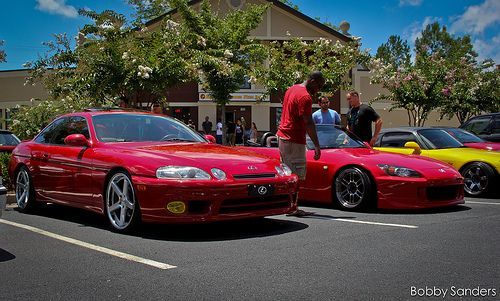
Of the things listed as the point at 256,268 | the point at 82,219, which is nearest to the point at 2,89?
the point at 82,219

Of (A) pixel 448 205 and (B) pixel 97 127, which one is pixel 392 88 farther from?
(B) pixel 97 127

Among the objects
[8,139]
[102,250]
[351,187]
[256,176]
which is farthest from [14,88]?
[102,250]

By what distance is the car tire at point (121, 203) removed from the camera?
18.8ft

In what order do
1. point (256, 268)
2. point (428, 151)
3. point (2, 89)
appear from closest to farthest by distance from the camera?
1. point (256, 268)
2. point (428, 151)
3. point (2, 89)

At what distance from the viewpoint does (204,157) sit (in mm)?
5766

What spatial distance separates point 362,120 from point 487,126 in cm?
558

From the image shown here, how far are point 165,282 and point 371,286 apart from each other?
1387 millimetres

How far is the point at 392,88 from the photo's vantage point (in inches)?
922

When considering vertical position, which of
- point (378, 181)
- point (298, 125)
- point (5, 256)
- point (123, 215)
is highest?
point (298, 125)

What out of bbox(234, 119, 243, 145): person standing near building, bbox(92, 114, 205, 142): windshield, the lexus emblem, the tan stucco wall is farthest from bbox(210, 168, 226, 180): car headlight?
the tan stucco wall

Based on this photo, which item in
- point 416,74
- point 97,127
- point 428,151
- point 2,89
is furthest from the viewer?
point 2,89

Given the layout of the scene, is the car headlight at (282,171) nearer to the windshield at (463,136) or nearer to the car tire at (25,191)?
the car tire at (25,191)

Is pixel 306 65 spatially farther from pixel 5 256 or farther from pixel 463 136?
pixel 5 256

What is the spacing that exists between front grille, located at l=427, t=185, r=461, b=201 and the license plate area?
256cm
